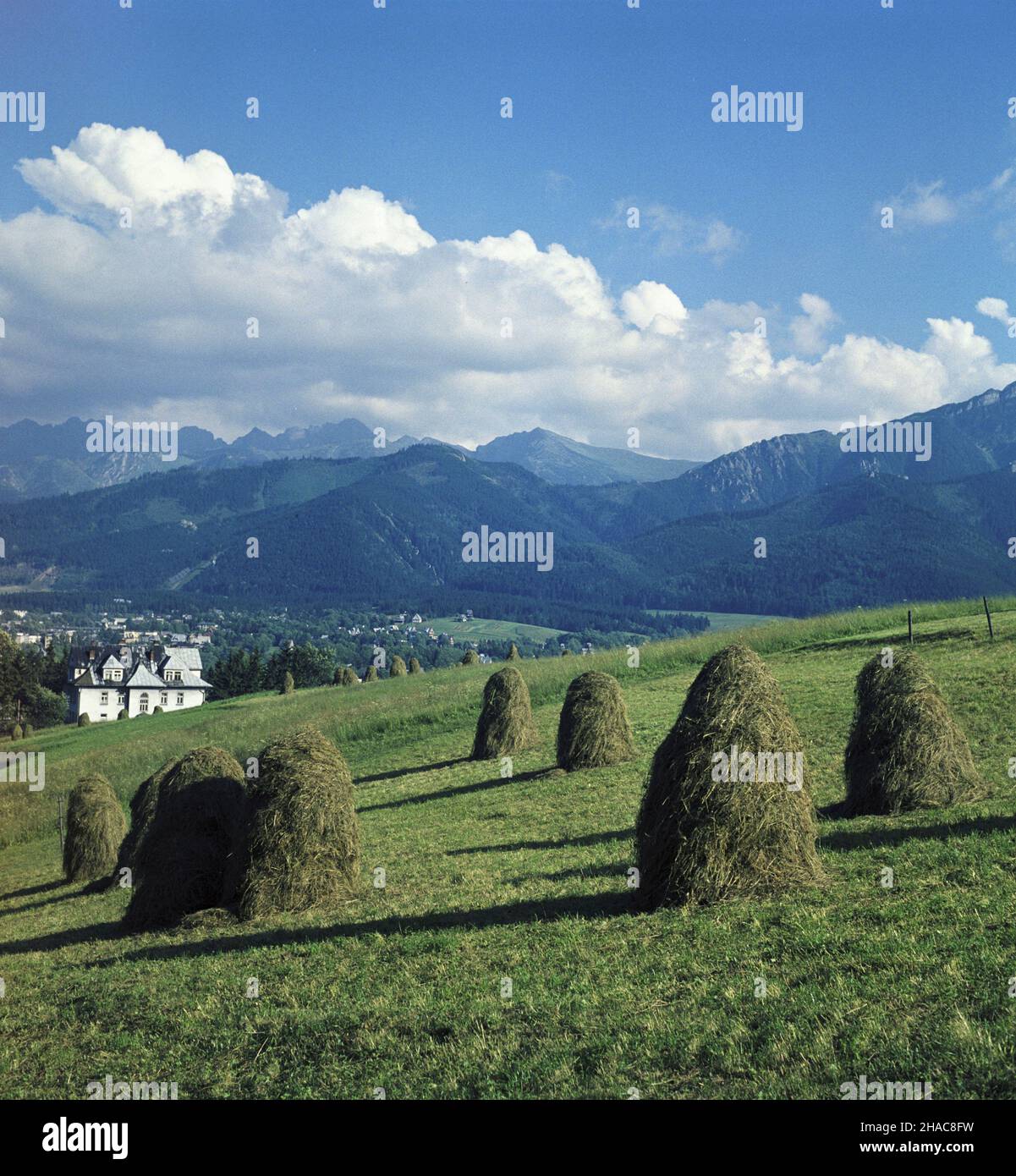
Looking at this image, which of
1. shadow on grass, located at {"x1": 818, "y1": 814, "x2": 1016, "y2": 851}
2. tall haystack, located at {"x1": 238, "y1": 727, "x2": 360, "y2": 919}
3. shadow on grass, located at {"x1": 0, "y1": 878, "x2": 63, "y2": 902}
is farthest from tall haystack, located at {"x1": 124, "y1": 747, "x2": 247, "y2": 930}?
shadow on grass, located at {"x1": 0, "y1": 878, "x2": 63, "y2": 902}

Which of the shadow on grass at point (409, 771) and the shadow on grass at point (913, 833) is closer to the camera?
the shadow on grass at point (913, 833)

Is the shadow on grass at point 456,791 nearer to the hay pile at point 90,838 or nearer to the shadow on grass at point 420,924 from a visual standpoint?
the hay pile at point 90,838

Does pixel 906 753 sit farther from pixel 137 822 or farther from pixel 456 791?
pixel 137 822

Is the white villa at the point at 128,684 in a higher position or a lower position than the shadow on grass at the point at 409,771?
lower

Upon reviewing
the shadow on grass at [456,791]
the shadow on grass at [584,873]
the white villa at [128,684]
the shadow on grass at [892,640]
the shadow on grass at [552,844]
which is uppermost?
the shadow on grass at [892,640]

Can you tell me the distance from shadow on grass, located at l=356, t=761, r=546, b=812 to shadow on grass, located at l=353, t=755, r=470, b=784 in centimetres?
447

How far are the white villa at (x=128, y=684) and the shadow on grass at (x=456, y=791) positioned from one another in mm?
111570

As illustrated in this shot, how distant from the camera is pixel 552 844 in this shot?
1745 centimetres

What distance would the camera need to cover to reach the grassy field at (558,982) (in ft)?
23.0

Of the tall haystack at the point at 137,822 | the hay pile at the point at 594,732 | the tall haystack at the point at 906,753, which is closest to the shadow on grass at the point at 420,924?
the tall haystack at the point at 906,753

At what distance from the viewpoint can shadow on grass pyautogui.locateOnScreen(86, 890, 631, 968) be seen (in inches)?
458
